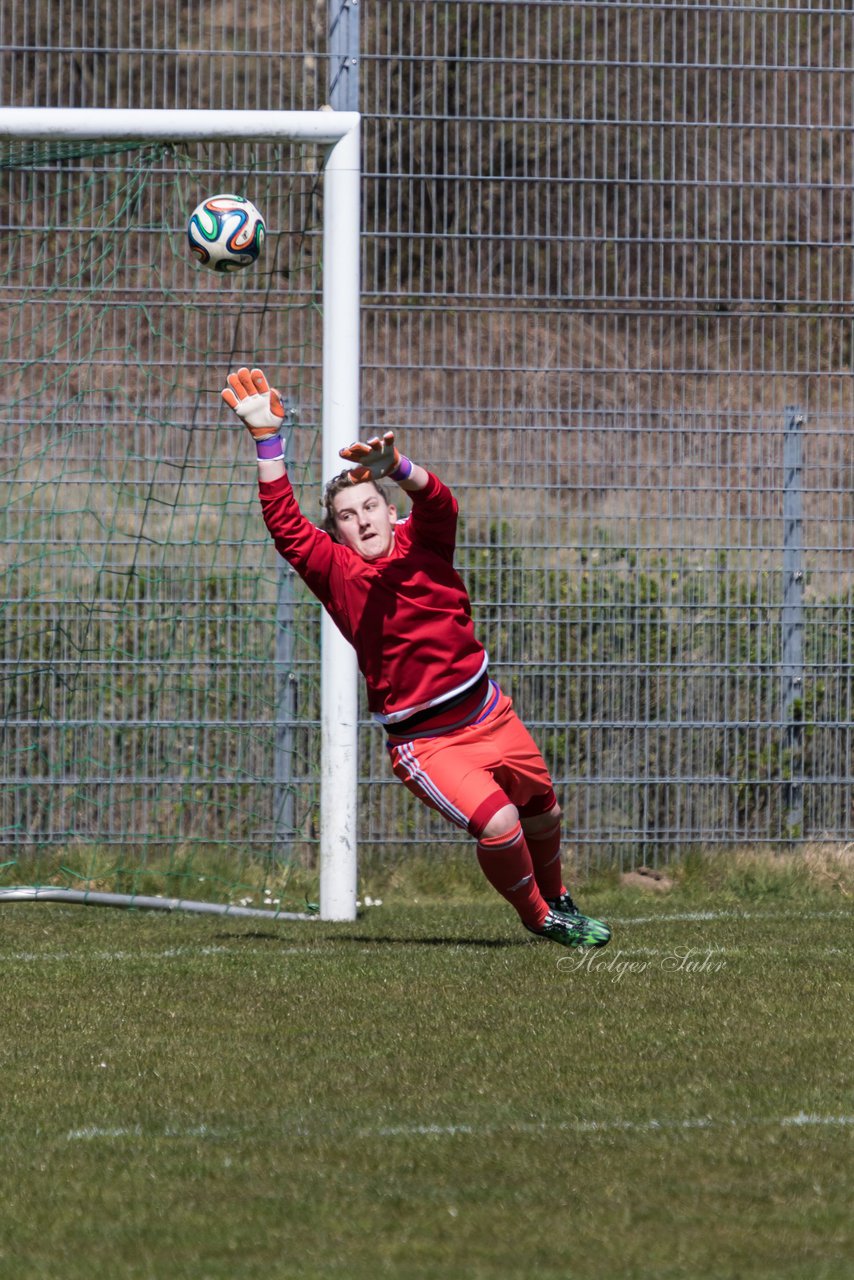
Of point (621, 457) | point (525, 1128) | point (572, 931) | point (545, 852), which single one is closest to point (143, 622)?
point (621, 457)

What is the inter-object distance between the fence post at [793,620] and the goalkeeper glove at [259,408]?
369cm

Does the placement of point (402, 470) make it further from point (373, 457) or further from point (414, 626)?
point (414, 626)

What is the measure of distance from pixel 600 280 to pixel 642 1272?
7196 millimetres

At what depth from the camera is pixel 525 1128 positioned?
3676 mm

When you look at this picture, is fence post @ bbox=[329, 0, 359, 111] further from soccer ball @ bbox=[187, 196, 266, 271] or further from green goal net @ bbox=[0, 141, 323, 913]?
soccer ball @ bbox=[187, 196, 266, 271]

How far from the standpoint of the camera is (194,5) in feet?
41.1

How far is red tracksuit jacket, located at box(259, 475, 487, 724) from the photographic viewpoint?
599 centimetres

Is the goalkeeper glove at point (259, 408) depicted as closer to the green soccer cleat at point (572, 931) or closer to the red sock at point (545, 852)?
the red sock at point (545, 852)

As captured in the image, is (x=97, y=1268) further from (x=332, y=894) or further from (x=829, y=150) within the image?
(x=829, y=150)

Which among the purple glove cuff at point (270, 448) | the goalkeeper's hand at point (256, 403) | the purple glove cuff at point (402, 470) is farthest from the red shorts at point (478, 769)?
the goalkeeper's hand at point (256, 403)

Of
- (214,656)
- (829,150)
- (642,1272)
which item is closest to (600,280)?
(829,150)

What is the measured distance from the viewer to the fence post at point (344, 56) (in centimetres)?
762

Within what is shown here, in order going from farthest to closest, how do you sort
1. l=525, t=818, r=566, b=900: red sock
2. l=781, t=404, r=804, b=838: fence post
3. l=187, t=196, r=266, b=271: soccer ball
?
l=781, t=404, r=804, b=838: fence post
l=187, t=196, r=266, b=271: soccer ball
l=525, t=818, r=566, b=900: red sock

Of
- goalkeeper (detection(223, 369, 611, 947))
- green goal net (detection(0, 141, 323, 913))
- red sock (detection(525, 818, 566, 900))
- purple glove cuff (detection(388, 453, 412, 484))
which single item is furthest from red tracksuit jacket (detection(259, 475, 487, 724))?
green goal net (detection(0, 141, 323, 913))
